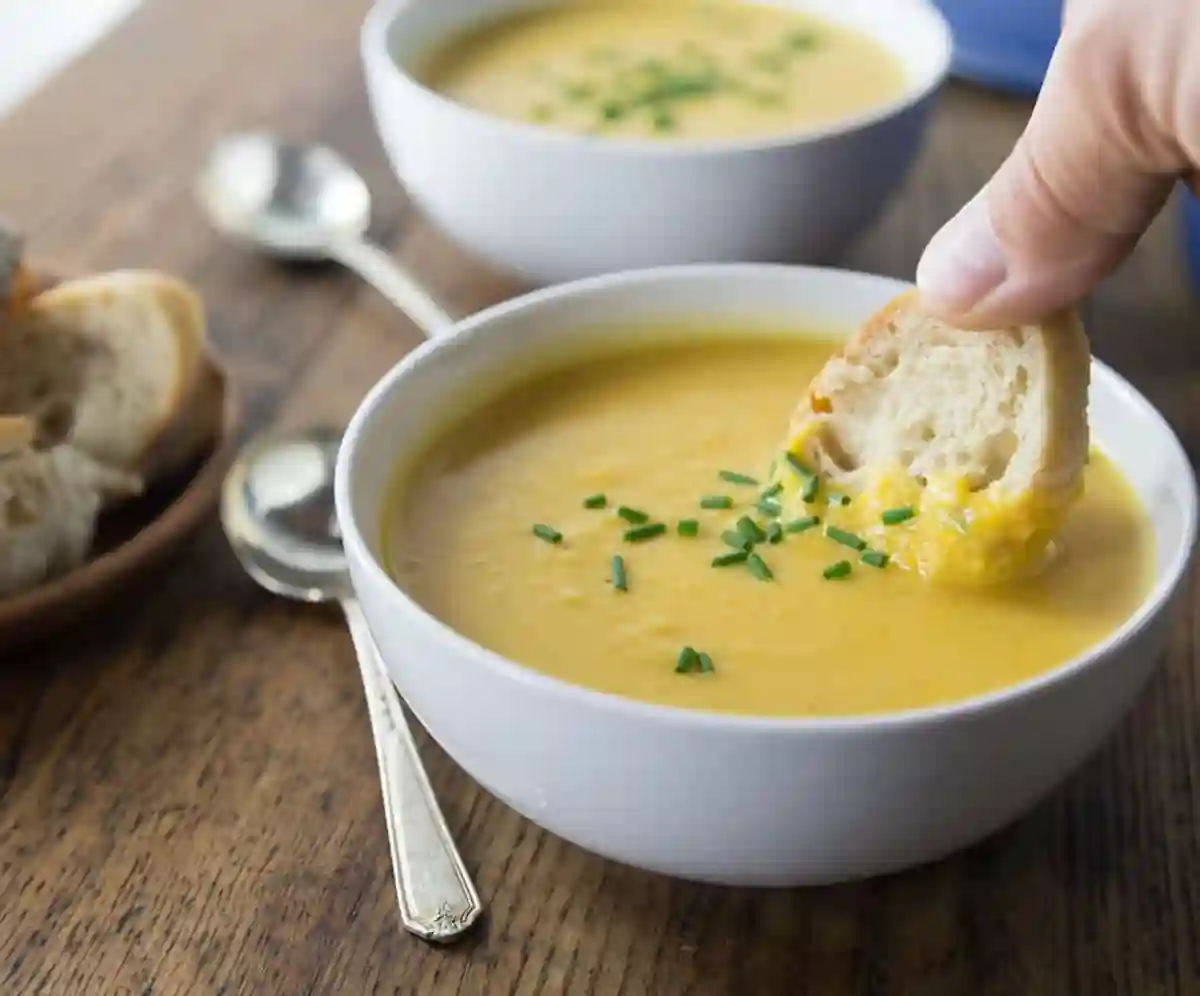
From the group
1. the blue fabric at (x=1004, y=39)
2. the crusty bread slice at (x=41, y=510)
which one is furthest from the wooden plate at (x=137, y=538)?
the blue fabric at (x=1004, y=39)

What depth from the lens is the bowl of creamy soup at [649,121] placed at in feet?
4.55

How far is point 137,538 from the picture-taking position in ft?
3.76

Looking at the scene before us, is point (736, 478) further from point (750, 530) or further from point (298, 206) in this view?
point (298, 206)

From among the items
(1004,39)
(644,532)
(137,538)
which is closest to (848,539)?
(644,532)

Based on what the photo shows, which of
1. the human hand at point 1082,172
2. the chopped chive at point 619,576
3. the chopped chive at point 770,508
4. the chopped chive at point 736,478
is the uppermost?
the human hand at point 1082,172

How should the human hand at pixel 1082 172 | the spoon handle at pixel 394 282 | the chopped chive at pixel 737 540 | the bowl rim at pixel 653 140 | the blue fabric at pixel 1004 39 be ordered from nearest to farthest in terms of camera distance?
1. the human hand at pixel 1082 172
2. the chopped chive at pixel 737 540
3. the bowl rim at pixel 653 140
4. the spoon handle at pixel 394 282
5. the blue fabric at pixel 1004 39

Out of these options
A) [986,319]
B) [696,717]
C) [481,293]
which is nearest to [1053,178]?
[986,319]

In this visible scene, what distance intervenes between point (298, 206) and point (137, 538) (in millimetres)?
628

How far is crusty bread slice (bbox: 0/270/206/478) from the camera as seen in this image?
124 centimetres

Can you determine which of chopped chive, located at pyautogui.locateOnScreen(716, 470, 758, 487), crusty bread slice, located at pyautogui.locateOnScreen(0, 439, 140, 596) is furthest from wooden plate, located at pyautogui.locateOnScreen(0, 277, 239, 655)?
chopped chive, located at pyautogui.locateOnScreen(716, 470, 758, 487)

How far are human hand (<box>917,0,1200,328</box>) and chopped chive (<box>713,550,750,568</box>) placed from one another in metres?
0.20

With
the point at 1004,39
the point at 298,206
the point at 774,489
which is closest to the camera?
the point at 774,489

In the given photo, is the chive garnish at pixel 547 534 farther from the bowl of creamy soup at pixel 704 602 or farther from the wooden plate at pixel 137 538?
the wooden plate at pixel 137 538

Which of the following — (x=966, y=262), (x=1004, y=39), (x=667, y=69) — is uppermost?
(x=966, y=262)
